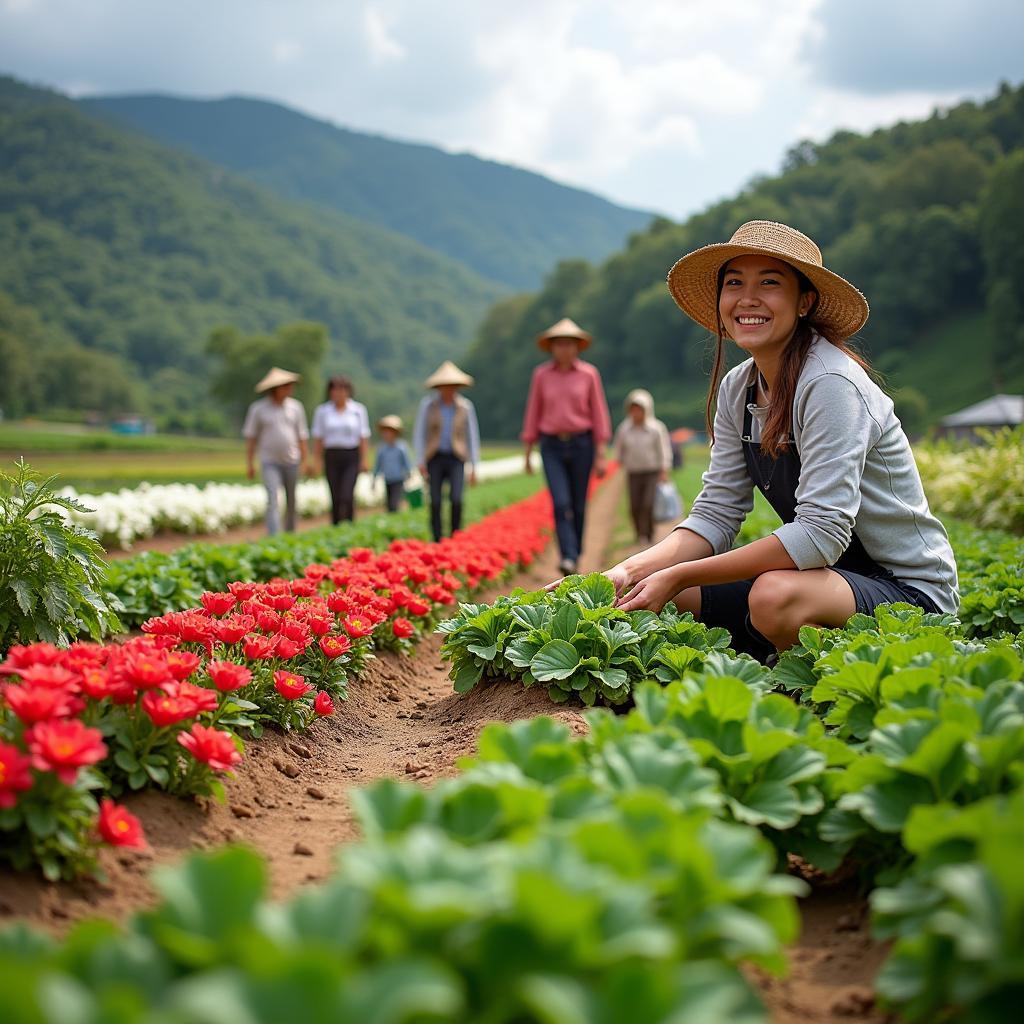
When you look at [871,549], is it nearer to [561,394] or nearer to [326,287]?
[561,394]

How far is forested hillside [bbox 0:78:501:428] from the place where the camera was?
9394cm

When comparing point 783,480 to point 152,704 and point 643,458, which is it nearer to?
point 152,704

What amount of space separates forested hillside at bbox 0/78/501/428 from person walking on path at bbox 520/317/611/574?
250ft

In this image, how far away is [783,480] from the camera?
4.30 metres

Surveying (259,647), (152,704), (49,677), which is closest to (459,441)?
(259,647)

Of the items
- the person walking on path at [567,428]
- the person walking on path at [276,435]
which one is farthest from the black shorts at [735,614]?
the person walking on path at [276,435]

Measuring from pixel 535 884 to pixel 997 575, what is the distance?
4767 mm

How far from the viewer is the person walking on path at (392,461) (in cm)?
1452

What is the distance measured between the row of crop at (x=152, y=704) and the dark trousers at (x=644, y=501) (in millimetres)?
7975

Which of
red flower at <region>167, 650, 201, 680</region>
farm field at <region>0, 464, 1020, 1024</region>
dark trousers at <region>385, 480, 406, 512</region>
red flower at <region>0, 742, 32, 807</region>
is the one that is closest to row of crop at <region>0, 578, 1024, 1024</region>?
farm field at <region>0, 464, 1020, 1024</region>

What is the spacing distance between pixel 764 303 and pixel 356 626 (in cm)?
219

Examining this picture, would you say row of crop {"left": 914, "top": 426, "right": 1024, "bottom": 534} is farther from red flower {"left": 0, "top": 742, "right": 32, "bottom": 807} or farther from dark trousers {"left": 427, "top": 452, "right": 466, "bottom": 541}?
red flower {"left": 0, "top": 742, "right": 32, "bottom": 807}

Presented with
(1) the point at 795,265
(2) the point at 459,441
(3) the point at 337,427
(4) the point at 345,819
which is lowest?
(4) the point at 345,819

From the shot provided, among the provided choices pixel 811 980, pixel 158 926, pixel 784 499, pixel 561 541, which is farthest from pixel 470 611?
pixel 561 541
